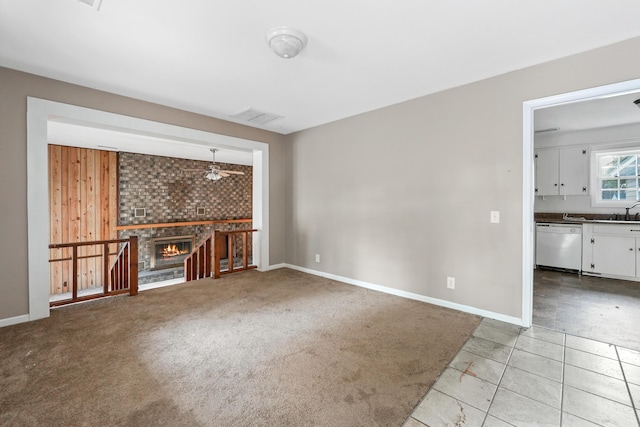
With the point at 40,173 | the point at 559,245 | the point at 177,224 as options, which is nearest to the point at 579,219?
the point at 559,245

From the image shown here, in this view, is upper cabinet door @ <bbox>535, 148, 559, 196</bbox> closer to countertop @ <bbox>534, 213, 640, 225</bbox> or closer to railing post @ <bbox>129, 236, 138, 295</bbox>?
countertop @ <bbox>534, 213, 640, 225</bbox>

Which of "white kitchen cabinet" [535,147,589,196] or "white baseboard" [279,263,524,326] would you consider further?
"white kitchen cabinet" [535,147,589,196]

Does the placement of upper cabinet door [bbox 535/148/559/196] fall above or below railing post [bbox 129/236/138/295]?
above

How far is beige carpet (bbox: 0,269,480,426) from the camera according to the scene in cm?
160

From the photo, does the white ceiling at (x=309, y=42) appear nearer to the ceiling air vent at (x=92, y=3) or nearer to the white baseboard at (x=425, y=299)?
the ceiling air vent at (x=92, y=3)

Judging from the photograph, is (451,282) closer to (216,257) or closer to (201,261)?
(216,257)

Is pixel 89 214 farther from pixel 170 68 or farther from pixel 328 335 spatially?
pixel 328 335

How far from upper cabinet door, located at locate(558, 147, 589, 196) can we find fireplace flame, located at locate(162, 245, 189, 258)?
891 cm

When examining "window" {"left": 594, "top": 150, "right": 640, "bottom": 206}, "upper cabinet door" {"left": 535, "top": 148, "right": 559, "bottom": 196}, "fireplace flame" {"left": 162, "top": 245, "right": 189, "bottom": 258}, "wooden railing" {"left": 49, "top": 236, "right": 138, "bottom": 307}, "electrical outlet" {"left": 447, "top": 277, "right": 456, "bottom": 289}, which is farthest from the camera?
"fireplace flame" {"left": 162, "top": 245, "right": 189, "bottom": 258}

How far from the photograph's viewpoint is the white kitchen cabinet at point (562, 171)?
192 inches

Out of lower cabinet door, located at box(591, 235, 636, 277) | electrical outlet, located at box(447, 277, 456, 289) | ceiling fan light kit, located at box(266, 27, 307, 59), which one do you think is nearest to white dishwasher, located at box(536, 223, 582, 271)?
lower cabinet door, located at box(591, 235, 636, 277)

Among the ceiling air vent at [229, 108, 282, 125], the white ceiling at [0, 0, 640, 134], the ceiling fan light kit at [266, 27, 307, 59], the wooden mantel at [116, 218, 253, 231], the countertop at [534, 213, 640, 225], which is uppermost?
the ceiling air vent at [229, 108, 282, 125]

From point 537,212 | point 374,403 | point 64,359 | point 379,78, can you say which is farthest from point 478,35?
point 537,212

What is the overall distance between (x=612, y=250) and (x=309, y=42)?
17.7 ft
